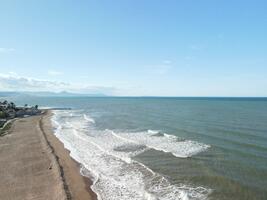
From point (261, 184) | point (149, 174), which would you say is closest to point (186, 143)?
point (149, 174)

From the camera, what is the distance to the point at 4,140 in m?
35.1

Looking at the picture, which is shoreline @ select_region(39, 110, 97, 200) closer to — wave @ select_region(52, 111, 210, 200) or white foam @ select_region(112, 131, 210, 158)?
wave @ select_region(52, 111, 210, 200)

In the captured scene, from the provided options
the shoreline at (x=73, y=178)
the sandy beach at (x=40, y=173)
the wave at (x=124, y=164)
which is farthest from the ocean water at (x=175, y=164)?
the sandy beach at (x=40, y=173)

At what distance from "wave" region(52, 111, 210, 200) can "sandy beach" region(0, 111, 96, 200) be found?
0.87 m

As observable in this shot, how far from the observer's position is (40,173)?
20969 millimetres

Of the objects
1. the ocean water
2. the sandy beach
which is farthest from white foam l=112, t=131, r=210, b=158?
the sandy beach

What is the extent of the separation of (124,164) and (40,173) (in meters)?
5.97

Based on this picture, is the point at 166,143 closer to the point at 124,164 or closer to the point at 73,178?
the point at 124,164

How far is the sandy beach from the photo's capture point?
17.1m

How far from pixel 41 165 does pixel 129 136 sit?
521 inches

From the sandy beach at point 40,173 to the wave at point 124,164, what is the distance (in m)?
0.87

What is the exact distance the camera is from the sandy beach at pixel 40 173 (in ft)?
56.2

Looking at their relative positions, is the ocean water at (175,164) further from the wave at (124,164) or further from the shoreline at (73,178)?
the shoreline at (73,178)

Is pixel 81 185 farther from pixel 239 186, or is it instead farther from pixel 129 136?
pixel 129 136
